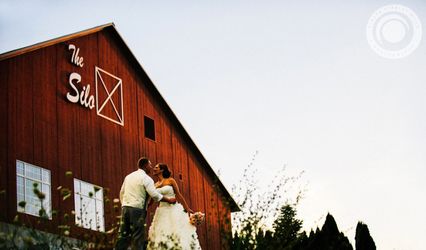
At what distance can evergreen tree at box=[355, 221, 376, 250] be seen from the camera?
2130 centimetres

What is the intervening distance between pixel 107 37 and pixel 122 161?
3824mm

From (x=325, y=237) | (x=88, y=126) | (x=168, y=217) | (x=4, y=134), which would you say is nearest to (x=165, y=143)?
(x=88, y=126)

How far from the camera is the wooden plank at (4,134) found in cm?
1579

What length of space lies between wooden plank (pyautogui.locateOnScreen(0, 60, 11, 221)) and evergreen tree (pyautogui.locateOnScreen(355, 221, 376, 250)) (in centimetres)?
1024

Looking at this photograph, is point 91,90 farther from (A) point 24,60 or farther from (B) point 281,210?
(B) point 281,210

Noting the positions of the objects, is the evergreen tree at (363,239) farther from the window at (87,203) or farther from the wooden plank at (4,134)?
the wooden plank at (4,134)

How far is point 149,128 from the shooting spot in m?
23.2

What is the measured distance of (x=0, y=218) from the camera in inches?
615

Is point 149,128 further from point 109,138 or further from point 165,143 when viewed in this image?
point 109,138

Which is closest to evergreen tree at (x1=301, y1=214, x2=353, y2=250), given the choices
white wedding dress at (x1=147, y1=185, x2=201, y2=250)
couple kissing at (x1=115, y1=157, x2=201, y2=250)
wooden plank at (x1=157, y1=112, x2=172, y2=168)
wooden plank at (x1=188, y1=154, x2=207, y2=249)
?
wooden plank at (x1=188, y1=154, x2=207, y2=249)

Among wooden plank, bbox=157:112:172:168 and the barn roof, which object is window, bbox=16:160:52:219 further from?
wooden plank, bbox=157:112:172:168

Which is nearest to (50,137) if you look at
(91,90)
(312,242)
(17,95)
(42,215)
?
(17,95)

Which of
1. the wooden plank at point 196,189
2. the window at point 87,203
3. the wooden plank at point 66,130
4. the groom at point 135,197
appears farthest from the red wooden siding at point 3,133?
the wooden plank at point 196,189

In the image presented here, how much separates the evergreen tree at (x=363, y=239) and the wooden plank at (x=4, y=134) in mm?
10238
